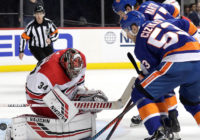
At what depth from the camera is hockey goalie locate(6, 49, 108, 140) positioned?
2.82m

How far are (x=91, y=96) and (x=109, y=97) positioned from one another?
6.50 ft

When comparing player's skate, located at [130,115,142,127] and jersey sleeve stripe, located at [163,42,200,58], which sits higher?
jersey sleeve stripe, located at [163,42,200,58]

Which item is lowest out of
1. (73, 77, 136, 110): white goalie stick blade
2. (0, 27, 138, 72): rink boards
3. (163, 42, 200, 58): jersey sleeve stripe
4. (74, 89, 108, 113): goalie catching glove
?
(0, 27, 138, 72): rink boards

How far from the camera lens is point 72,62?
111 inches

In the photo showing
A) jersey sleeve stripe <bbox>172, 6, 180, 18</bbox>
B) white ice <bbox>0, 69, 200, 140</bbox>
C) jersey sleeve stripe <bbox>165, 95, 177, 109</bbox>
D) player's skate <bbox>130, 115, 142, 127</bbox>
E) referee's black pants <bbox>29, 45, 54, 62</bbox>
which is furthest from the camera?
referee's black pants <bbox>29, 45, 54, 62</bbox>

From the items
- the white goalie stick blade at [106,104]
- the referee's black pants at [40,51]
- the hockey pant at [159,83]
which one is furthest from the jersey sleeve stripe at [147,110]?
the referee's black pants at [40,51]

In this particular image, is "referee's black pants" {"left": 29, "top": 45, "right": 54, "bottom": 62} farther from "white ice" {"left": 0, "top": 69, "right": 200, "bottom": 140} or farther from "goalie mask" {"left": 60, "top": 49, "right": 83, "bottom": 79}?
"goalie mask" {"left": 60, "top": 49, "right": 83, "bottom": 79}

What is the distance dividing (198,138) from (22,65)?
4.71 m

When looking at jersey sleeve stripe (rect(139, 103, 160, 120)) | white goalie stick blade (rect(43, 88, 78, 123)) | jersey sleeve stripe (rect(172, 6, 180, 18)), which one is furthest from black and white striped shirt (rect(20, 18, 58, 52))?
jersey sleeve stripe (rect(139, 103, 160, 120))

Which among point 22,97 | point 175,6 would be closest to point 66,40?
point 22,97

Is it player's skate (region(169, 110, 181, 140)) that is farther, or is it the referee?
the referee

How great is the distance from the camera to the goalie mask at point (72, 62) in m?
2.83

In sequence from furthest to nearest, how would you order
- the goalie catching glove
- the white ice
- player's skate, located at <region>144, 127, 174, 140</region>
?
the white ice, the goalie catching glove, player's skate, located at <region>144, 127, 174, 140</region>

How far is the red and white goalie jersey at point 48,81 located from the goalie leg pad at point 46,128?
0.09 meters
